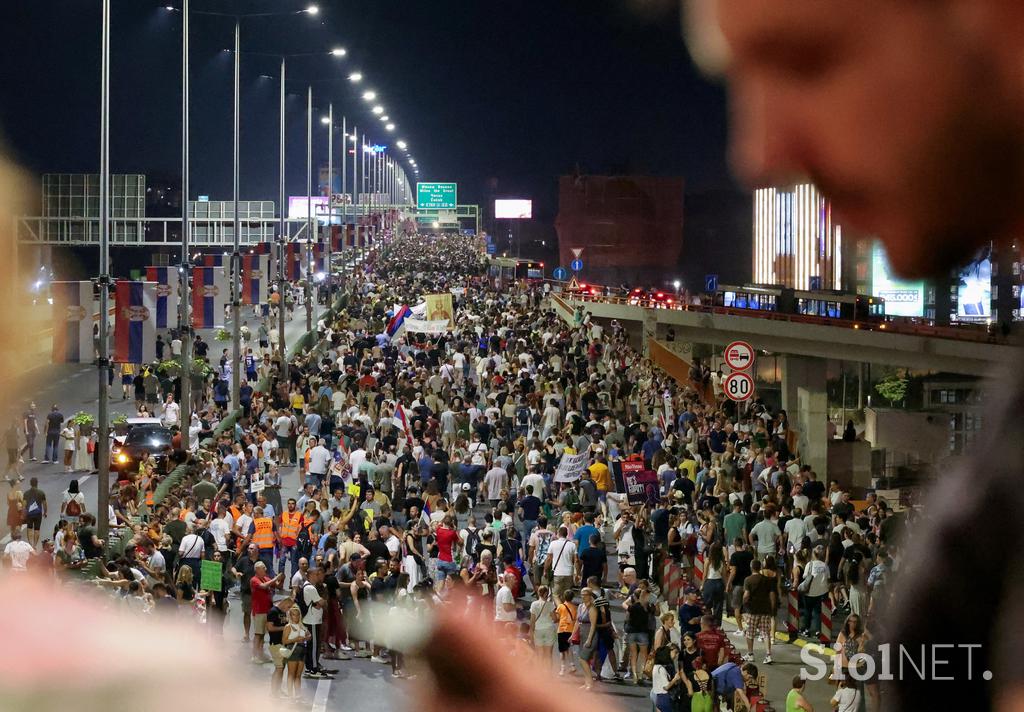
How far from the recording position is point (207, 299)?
39938 mm

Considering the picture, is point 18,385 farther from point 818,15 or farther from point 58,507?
point 58,507

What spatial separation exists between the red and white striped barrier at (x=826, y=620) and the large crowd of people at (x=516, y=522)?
60 mm

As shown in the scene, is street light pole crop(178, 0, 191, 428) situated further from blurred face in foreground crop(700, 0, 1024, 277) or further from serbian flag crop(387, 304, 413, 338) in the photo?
blurred face in foreground crop(700, 0, 1024, 277)

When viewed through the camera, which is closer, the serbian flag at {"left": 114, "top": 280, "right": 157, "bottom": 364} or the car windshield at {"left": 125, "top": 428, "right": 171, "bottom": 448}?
the serbian flag at {"left": 114, "top": 280, "right": 157, "bottom": 364}

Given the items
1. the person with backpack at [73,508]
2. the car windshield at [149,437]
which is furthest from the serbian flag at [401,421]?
the car windshield at [149,437]

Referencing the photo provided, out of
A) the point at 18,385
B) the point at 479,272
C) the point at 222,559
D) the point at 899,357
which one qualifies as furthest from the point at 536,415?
the point at 479,272

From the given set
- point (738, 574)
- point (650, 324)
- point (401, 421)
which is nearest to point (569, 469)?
point (738, 574)

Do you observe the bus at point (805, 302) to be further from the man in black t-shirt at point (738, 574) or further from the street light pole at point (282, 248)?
the man in black t-shirt at point (738, 574)

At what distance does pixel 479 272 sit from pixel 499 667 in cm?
11761

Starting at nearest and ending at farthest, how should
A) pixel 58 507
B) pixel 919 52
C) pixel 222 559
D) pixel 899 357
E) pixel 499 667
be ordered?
pixel 919 52 → pixel 499 667 → pixel 222 559 → pixel 58 507 → pixel 899 357

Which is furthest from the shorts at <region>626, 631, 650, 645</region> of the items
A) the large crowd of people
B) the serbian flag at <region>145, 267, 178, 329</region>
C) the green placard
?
the serbian flag at <region>145, 267, 178, 329</region>

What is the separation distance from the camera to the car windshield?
3244 cm

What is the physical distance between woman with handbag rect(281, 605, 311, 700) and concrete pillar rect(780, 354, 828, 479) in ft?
123

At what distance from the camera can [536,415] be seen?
29.6 m
